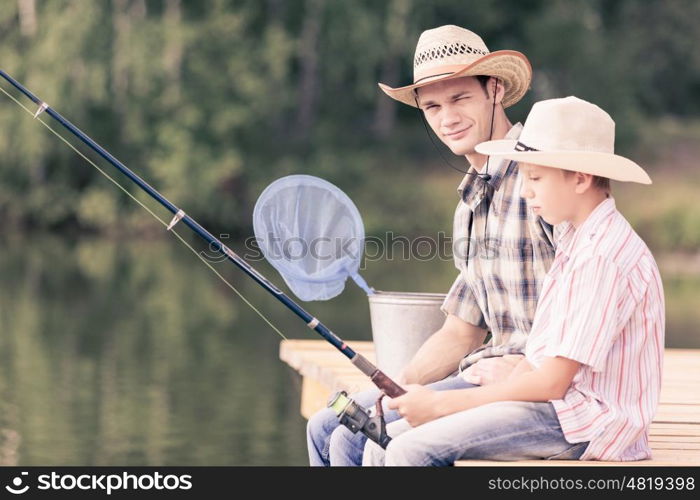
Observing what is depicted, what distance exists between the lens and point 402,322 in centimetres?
365

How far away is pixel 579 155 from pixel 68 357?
26.9 feet

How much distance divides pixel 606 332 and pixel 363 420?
55 cm

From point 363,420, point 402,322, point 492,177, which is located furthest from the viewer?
point 402,322

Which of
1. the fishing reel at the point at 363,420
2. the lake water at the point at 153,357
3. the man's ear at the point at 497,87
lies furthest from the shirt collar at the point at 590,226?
the lake water at the point at 153,357

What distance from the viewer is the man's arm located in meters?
3.20

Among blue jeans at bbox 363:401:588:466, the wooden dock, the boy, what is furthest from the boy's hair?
the wooden dock

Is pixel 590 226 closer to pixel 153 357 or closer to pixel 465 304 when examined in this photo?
pixel 465 304

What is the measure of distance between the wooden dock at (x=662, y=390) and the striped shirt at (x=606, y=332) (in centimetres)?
13

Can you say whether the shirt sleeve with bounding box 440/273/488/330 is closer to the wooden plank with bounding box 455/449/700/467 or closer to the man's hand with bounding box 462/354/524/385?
the man's hand with bounding box 462/354/524/385

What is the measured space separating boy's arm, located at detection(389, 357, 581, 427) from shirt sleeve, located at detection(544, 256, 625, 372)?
1.3 inches

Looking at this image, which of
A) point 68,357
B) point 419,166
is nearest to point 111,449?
point 68,357

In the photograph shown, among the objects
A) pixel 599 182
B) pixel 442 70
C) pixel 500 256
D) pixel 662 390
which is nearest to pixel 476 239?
pixel 500 256

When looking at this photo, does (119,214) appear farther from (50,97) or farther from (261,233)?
(261,233)

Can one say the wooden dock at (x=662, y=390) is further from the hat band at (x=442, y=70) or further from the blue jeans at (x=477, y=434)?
the hat band at (x=442, y=70)
